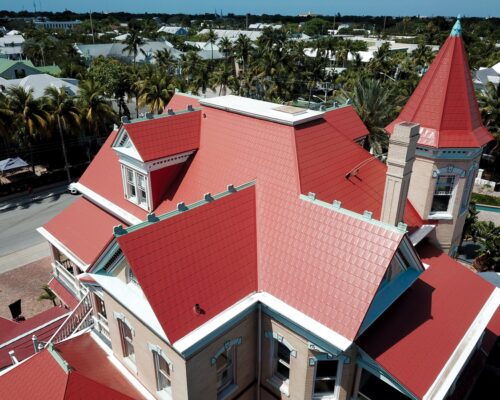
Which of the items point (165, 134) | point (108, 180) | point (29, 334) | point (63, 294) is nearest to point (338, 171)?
point (165, 134)

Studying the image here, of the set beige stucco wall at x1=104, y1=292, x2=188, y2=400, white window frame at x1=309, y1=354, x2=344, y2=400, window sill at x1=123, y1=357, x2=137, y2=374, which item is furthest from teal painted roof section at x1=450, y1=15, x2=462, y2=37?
window sill at x1=123, y1=357, x2=137, y2=374

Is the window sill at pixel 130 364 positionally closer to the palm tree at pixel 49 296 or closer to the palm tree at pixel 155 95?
the palm tree at pixel 49 296

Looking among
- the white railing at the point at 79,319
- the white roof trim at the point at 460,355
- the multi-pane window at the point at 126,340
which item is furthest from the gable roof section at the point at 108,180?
the white roof trim at the point at 460,355

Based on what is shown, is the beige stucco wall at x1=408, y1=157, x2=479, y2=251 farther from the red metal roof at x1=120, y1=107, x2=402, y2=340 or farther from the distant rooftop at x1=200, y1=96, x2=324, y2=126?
the distant rooftop at x1=200, y1=96, x2=324, y2=126

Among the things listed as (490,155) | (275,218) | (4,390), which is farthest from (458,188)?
(490,155)

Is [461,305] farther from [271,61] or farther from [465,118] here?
[271,61]

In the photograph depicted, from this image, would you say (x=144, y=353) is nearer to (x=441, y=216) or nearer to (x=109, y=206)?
(x=109, y=206)
